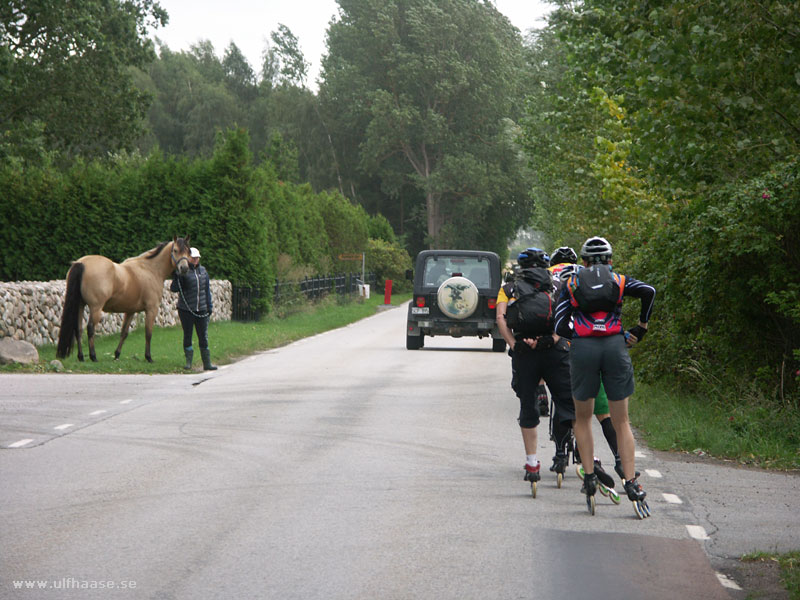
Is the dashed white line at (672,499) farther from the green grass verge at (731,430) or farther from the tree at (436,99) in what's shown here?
the tree at (436,99)

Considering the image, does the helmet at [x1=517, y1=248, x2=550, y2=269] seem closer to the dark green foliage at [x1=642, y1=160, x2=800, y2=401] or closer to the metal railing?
the dark green foliage at [x1=642, y1=160, x2=800, y2=401]

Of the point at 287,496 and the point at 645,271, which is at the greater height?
the point at 645,271

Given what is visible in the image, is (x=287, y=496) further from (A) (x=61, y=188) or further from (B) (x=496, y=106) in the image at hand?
(B) (x=496, y=106)

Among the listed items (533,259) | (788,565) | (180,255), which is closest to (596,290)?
(533,259)

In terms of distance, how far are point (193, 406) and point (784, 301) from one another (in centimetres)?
724

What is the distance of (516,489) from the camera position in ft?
28.4

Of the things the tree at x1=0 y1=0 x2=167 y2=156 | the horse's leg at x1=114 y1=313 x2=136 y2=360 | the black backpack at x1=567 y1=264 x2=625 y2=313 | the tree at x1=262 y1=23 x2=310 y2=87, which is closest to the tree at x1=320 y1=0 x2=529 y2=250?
the tree at x1=262 y1=23 x2=310 y2=87

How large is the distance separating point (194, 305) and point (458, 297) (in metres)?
6.19

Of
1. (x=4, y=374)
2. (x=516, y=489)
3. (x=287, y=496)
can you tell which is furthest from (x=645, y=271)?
(x=4, y=374)

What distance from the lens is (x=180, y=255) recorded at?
19.7m

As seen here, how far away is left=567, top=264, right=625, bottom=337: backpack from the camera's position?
7.66m

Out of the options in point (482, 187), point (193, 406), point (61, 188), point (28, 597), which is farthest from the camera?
point (482, 187)

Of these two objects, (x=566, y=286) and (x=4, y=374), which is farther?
(x=4, y=374)

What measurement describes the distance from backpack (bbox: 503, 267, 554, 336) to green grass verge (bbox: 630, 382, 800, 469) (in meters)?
3.15
